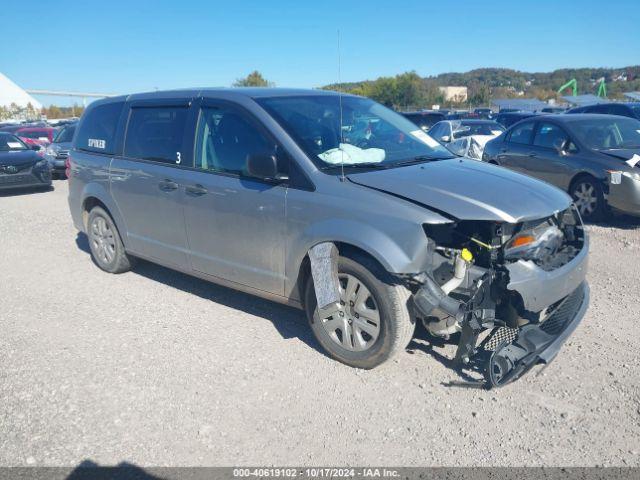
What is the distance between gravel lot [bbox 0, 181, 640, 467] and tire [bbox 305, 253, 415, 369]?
0.14m

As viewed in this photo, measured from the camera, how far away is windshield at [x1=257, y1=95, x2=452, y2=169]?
13.1ft

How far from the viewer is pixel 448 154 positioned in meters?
4.73

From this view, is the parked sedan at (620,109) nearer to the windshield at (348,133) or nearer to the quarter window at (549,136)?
the quarter window at (549,136)

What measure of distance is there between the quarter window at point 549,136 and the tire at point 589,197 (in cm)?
77

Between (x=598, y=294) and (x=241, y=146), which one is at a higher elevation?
(x=241, y=146)

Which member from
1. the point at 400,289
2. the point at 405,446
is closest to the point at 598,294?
the point at 400,289

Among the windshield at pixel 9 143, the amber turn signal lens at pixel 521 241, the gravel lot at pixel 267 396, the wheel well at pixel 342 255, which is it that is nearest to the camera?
the gravel lot at pixel 267 396

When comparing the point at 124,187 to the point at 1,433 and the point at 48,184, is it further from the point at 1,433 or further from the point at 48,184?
the point at 48,184

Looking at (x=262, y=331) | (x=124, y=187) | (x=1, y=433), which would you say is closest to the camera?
(x=1, y=433)

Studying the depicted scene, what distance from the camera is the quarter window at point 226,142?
4.15 meters

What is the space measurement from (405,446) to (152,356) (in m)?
2.11

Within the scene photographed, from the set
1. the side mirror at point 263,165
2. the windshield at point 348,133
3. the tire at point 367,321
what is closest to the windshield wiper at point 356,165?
the windshield at point 348,133

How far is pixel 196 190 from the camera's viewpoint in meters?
4.49

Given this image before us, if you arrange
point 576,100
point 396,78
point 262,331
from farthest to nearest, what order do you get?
point 396,78 < point 576,100 < point 262,331
